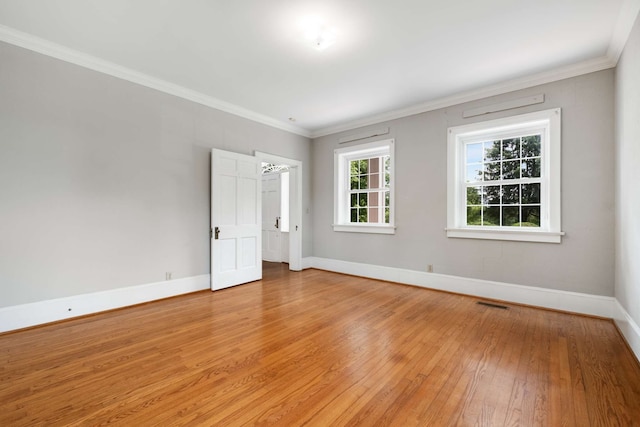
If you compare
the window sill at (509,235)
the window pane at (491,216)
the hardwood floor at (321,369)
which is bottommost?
the hardwood floor at (321,369)

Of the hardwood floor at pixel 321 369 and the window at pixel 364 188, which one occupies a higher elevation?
the window at pixel 364 188

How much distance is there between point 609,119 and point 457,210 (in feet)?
6.33

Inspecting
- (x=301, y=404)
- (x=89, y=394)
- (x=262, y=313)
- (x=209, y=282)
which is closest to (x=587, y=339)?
(x=301, y=404)

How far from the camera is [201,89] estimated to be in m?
4.11

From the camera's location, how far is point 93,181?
3.34m

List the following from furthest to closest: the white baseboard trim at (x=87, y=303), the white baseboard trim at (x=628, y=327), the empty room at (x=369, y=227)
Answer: the white baseboard trim at (x=87, y=303) < the white baseboard trim at (x=628, y=327) < the empty room at (x=369, y=227)

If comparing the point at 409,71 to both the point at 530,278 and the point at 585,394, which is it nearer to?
the point at 530,278

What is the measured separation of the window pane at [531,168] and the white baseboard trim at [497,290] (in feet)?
4.89

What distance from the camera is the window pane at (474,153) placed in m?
4.22

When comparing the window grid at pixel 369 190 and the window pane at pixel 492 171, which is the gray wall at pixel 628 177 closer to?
the window pane at pixel 492 171

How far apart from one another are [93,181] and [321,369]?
3.34m

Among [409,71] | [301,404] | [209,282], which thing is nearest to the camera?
[301,404]

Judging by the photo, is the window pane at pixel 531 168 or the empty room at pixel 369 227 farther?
the window pane at pixel 531 168

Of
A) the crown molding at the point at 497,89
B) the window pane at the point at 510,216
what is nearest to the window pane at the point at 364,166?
the crown molding at the point at 497,89
